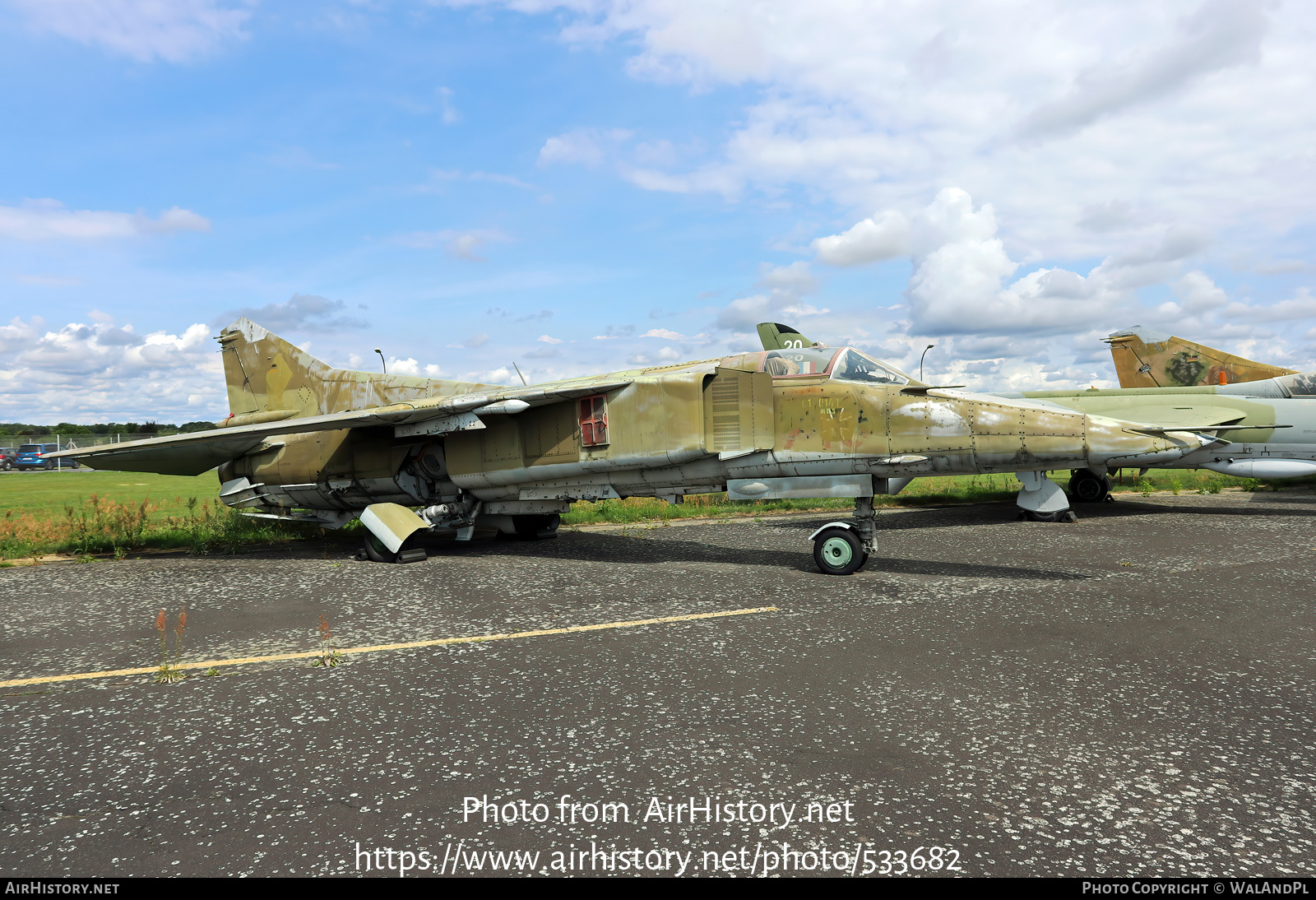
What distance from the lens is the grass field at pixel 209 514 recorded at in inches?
453

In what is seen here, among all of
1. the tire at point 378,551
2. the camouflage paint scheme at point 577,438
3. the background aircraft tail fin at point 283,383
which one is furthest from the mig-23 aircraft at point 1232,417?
the tire at point 378,551

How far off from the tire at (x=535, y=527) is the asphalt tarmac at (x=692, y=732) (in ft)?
15.0

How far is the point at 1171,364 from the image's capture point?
61.4 feet

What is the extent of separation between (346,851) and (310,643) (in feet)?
11.5

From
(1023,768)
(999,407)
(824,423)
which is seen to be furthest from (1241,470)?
(1023,768)

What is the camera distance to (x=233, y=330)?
43.1ft

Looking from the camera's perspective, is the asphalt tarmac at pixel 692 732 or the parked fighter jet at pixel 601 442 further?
the parked fighter jet at pixel 601 442

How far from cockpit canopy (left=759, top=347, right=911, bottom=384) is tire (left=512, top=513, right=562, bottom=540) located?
18.1 feet

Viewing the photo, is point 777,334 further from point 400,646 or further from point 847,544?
point 400,646

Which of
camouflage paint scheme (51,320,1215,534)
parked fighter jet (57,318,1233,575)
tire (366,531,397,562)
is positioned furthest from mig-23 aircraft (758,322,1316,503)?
tire (366,531,397,562)

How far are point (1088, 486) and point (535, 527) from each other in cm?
1311

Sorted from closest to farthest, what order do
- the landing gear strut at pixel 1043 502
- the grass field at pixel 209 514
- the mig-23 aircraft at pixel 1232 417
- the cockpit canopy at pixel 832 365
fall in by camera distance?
1. the cockpit canopy at pixel 832 365
2. the grass field at pixel 209 514
3. the landing gear strut at pixel 1043 502
4. the mig-23 aircraft at pixel 1232 417

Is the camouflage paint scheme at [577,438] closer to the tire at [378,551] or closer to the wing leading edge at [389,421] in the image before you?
the wing leading edge at [389,421]

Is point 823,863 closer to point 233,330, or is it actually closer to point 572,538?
point 572,538
